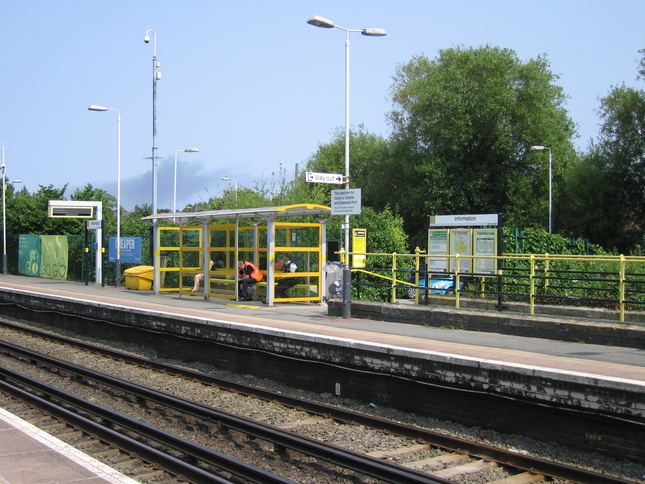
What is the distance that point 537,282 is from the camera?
1705 centimetres

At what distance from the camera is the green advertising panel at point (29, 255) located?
37594 mm

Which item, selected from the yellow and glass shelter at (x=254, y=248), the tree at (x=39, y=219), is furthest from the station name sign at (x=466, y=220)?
the tree at (x=39, y=219)

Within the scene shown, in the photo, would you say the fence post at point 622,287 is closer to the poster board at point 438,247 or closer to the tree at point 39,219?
the poster board at point 438,247

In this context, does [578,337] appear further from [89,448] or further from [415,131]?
[415,131]

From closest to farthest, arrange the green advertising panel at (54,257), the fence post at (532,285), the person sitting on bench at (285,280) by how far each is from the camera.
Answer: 1. the fence post at (532,285)
2. the person sitting on bench at (285,280)
3. the green advertising panel at (54,257)

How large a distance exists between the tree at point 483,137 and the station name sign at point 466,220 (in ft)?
84.3

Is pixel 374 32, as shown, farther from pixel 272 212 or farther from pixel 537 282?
pixel 537 282

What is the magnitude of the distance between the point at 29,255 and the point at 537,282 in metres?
30.5

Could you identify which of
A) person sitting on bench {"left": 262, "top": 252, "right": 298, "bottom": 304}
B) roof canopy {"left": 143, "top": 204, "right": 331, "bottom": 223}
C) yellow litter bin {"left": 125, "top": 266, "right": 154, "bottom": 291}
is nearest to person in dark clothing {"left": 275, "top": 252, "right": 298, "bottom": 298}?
person sitting on bench {"left": 262, "top": 252, "right": 298, "bottom": 304}

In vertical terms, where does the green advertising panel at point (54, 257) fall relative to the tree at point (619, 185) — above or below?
below

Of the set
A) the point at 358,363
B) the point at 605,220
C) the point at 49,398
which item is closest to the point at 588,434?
Answer: the point at 358,363

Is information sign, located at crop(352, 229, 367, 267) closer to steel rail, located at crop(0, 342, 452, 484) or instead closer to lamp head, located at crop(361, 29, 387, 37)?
lamp head, located at crop(361, 29, 387, 37)

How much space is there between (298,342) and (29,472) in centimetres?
592

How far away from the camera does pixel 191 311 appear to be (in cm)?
1680
